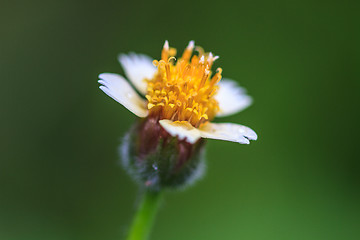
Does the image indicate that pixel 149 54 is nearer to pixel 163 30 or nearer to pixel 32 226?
pixel 163 30

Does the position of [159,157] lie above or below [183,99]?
below

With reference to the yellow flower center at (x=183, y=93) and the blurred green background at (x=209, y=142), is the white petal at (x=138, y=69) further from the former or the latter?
the blurred green background at (x=209, y=142)

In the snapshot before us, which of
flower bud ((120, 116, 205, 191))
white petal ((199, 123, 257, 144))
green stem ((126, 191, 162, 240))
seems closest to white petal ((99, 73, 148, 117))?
flower bud ((120, 116, 205, 191))

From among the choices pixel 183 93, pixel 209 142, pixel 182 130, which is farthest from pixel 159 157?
pixel 209 142

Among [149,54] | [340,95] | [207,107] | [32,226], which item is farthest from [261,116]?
[32,226]

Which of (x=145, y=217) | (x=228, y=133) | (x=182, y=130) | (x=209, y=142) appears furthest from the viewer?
(x=209, y=142)

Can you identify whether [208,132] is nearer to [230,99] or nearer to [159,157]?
[159,157]

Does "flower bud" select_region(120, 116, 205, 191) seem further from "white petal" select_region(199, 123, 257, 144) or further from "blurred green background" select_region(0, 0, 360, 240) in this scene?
"blurred green background" select_region(0, 0, 360, 240)
